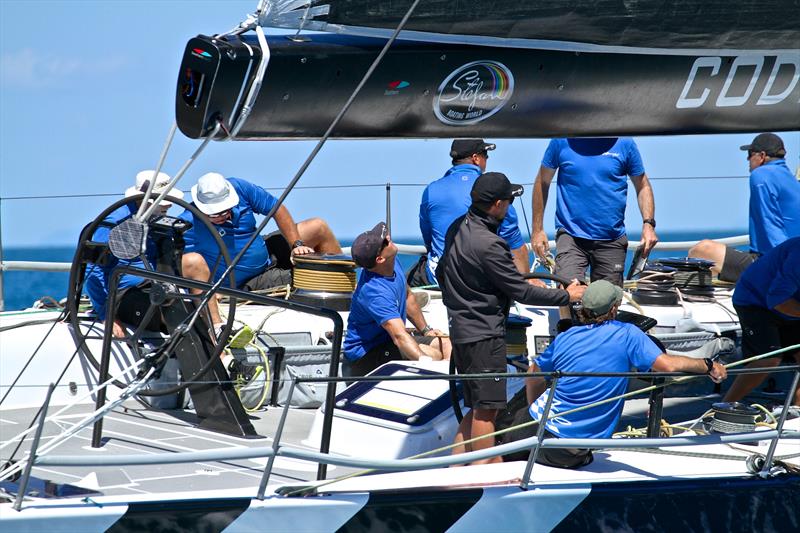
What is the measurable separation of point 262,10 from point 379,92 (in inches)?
19.5

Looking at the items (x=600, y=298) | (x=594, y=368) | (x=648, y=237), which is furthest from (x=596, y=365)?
(x=648, y=237)

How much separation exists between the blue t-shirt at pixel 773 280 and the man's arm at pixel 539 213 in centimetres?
141

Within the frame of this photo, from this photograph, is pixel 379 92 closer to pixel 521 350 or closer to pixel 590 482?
pixel 590 482

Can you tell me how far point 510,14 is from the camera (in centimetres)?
413

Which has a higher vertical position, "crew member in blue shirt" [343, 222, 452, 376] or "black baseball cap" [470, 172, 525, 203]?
"black baseball cap" [470, 172, 525, 203]

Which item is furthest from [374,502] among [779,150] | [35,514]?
[779,150]

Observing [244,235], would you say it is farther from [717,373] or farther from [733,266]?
[717,373]

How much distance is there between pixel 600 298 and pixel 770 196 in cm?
286

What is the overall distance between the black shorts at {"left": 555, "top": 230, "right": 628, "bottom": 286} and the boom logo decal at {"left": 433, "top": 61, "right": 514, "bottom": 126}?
2.31 meters

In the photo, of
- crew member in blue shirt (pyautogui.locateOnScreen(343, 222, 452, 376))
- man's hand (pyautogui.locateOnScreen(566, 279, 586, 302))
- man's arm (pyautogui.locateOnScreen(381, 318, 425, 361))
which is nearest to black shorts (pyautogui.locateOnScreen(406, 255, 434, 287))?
crew member in blue shirt (pyautogui.locateOnScreen(343, 222, 452, 376))

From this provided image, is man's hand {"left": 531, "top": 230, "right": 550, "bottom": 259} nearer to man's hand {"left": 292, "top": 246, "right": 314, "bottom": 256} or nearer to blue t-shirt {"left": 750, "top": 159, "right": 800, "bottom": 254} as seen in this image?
blue t-shirt {"left": 750, "top": 159, "right": 800, "bottom": 254}

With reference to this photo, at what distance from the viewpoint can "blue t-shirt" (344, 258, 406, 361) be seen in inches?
219

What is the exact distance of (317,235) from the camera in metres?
7.40

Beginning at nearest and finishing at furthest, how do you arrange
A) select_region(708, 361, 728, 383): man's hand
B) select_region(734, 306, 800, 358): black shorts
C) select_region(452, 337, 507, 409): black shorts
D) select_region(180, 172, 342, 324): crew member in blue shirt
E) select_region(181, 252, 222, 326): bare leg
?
select_region(708, 361, 728, 383): man's hand → select_region(452, 337, 507, 409): black shorts → select_region(734, 306, 800, 358): black shorts → select_region(181, 252, 222, 326): bare leg → select_region(180, 172, 342, 324): crew member in blue shirt
